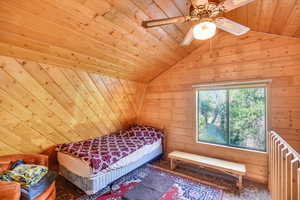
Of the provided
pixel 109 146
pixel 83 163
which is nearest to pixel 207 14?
pixel 83 163

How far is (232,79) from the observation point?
110 inches

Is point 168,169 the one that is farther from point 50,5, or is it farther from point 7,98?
point 50,5

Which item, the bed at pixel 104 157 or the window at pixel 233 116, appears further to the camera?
the window at pixel 233 116

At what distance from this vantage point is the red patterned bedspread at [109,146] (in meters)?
2.19

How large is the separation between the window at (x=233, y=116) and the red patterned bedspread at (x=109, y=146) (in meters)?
1.13

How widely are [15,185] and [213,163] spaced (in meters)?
2.78

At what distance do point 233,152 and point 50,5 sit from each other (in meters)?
3.46

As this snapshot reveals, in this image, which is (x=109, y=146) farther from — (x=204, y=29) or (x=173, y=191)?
(x=204, y=29)

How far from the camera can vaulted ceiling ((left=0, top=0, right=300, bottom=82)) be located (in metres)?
1.49

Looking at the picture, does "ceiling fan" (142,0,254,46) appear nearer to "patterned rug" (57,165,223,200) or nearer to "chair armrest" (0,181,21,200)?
"chair armrest" (0,181,21,200)

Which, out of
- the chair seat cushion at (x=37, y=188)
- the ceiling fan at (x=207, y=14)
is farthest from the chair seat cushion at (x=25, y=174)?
the ceiling fan at (x=207, y=14)

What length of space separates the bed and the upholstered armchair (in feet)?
1.13

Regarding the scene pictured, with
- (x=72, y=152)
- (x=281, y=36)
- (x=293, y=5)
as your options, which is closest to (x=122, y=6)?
(x=293, y=5)

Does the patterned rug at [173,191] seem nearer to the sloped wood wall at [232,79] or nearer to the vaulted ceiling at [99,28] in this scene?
the sloped wood wall at [232,79]
